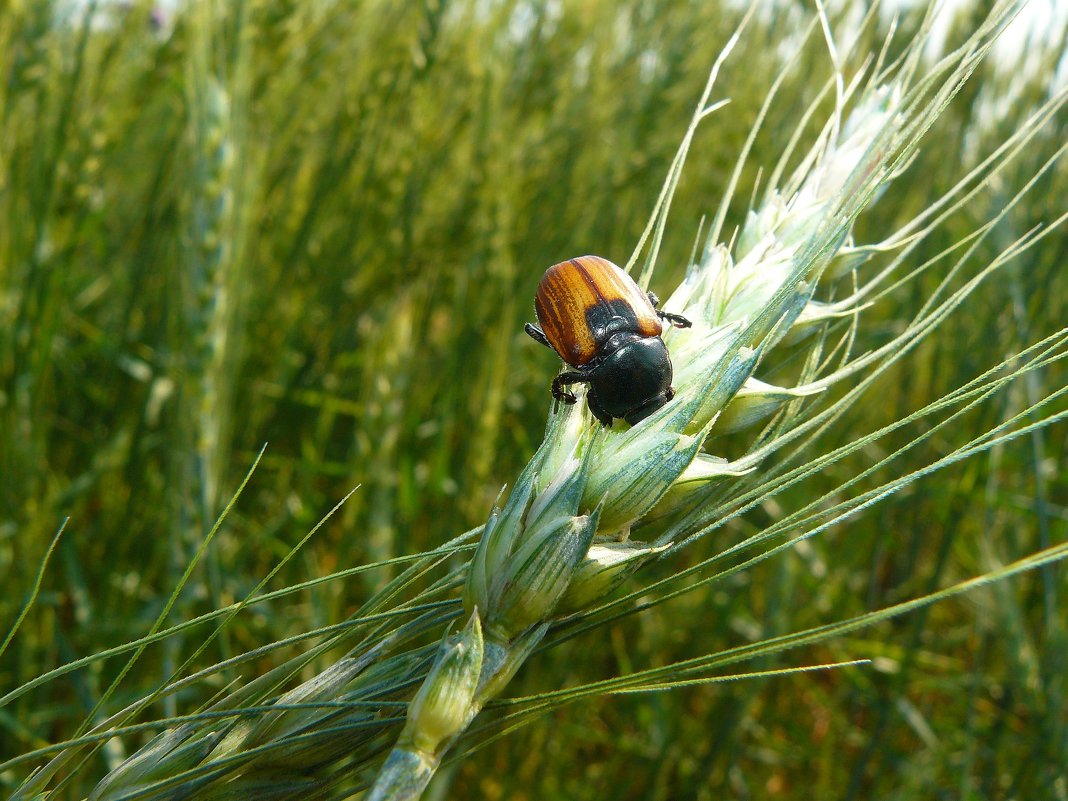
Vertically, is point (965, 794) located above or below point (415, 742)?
below

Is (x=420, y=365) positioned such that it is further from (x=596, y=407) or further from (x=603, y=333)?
(x=596, y=407)

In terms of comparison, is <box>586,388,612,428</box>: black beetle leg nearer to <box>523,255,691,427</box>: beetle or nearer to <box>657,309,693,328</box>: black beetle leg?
<box>523,255,691,427</box>: beetle

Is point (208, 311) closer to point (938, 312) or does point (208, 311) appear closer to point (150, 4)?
point (938, 312)

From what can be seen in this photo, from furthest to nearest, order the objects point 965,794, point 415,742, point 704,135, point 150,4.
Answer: point 704,135 → point 150,4 → point 965,794 → point 415,742

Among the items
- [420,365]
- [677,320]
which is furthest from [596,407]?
[420,365]

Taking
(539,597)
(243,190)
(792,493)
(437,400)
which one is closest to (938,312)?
(539,597)

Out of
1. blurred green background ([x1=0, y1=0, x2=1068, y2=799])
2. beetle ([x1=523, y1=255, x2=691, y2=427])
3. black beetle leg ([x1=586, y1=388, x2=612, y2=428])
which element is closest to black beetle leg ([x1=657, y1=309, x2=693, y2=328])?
black beetle leg ([x1=586, y1=388, x2=612, y2=428])
